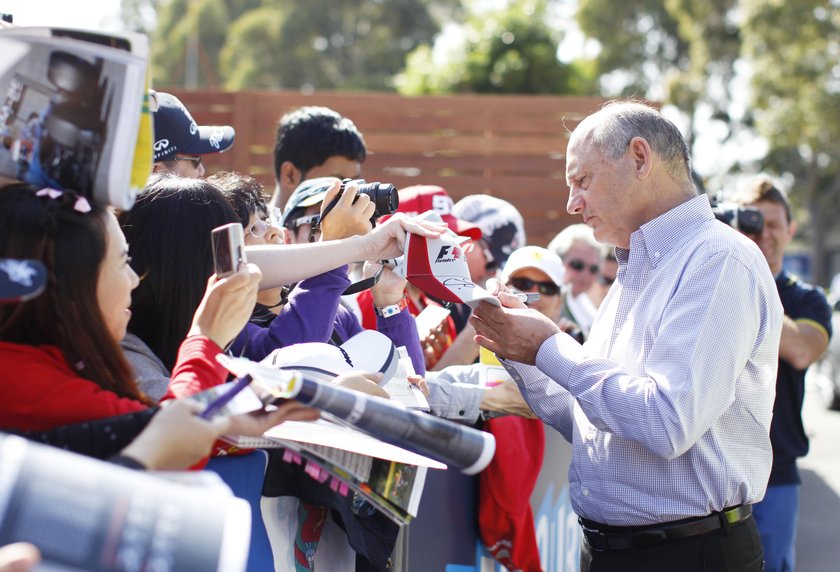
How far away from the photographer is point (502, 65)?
13398mm

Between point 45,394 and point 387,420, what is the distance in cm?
60

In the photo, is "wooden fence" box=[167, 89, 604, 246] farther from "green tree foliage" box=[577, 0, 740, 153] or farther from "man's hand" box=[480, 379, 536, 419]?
"green tree foliage" box=[577, 0, 740, 153]

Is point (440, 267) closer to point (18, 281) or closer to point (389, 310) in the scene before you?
point (389, 310)

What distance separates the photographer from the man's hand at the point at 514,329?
2.64 m

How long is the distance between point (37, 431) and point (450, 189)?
291 inches

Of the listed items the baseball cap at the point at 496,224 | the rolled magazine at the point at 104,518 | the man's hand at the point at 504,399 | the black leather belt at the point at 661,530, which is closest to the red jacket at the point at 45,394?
the rolled magazine at the point at 104,518

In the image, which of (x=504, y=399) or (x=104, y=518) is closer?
(x=104, y=518)

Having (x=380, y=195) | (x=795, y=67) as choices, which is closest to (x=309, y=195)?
(x=380, y=195)

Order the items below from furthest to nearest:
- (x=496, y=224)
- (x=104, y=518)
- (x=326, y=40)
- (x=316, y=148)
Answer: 1. (x=326, y=40)
2. (x=496, y=224)
3. (x=316, y=148)
4. (x=104, y=518)

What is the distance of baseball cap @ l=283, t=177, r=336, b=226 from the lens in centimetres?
310

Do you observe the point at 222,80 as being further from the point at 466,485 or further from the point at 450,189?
the point at 466,485

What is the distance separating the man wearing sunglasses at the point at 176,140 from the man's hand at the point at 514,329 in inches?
45.4

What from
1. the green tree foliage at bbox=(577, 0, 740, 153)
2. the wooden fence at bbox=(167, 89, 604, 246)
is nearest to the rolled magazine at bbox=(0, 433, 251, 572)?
the wooden fence at bbox=(167, 89, 604, 246)

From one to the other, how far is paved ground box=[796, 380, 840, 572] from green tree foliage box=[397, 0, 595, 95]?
19.3 feet
